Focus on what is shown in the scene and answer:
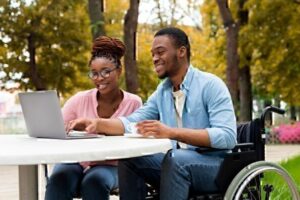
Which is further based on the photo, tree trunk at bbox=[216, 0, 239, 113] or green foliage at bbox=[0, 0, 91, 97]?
green foliage at bbox=[0, 0, 91, 97]

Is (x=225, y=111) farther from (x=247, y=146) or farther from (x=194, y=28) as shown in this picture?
(x=194, y=28)

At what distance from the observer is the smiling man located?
2703 millimetres

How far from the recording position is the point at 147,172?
116 inches

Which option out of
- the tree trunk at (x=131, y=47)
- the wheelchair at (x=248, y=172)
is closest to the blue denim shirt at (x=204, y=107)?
the wheelchair at (x=248, y=172)

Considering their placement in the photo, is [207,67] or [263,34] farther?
[207,67]

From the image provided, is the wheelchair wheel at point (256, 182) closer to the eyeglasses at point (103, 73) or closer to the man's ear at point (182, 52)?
the man's ear at point (182, 52)

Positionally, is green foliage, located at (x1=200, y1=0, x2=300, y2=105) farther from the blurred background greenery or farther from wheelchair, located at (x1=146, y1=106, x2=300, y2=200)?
wheelchair, located at (x1=146, y1=106, x2=300, y2=200)

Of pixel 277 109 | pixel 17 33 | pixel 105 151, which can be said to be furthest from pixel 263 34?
pixel 105 151

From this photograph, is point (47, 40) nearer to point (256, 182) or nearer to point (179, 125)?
point (179, 125)

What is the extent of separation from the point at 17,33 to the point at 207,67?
7.97 metres

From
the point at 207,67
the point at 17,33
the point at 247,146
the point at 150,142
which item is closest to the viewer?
the point at 150,142

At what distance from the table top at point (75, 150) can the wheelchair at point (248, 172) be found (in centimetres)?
33

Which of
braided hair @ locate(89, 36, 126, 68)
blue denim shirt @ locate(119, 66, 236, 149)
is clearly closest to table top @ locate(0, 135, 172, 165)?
blue denim shirt @ locate(119, 66, 236, 149)

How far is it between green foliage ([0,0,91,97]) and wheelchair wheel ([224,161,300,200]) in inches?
426
